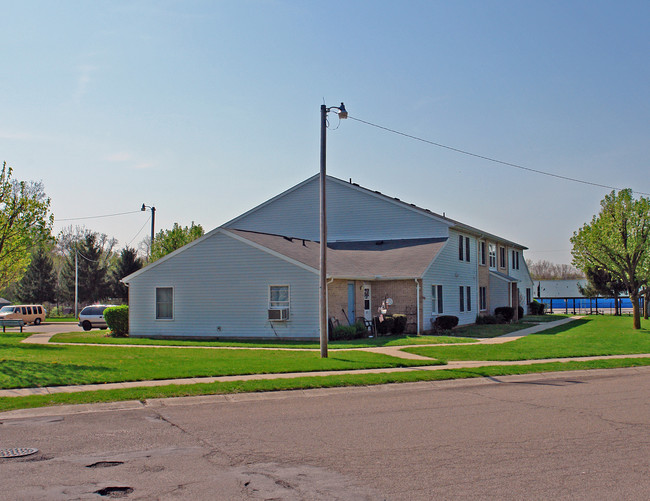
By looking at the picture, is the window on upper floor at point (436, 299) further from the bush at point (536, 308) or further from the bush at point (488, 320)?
the bush at point (536, 308)

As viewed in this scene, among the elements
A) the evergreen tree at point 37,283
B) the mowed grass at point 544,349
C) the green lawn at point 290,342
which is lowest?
the mowed grass at point 544,349

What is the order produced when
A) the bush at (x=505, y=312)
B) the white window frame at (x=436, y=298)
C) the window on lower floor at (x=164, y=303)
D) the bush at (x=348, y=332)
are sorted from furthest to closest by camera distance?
the bush at (x=505, y=312)
the white window frame at (x=436, y=298)
the window on lower floor at (x=164, y=303)
the bush at (x=348, y=332)

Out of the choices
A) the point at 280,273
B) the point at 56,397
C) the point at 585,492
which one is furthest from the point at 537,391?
the point at 280,273

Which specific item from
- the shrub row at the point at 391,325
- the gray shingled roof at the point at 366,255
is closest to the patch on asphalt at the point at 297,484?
the gray shingled roof at the point at 366,255

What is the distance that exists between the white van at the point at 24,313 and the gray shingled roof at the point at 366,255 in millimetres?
25177

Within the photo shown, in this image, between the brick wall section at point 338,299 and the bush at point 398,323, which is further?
the bush at point 398,323

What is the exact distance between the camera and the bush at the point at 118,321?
97.0 ft

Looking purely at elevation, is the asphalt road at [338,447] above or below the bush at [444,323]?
below

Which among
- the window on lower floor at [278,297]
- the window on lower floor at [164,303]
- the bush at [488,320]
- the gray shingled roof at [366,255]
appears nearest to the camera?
the window on lower floor at [278,297]

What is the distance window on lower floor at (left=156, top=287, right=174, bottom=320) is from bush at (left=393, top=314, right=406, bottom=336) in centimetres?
976

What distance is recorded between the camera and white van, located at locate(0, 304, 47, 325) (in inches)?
1810

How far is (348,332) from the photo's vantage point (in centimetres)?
2594

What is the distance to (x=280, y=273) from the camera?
26172 millimetres

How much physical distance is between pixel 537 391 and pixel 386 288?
1619 cm
